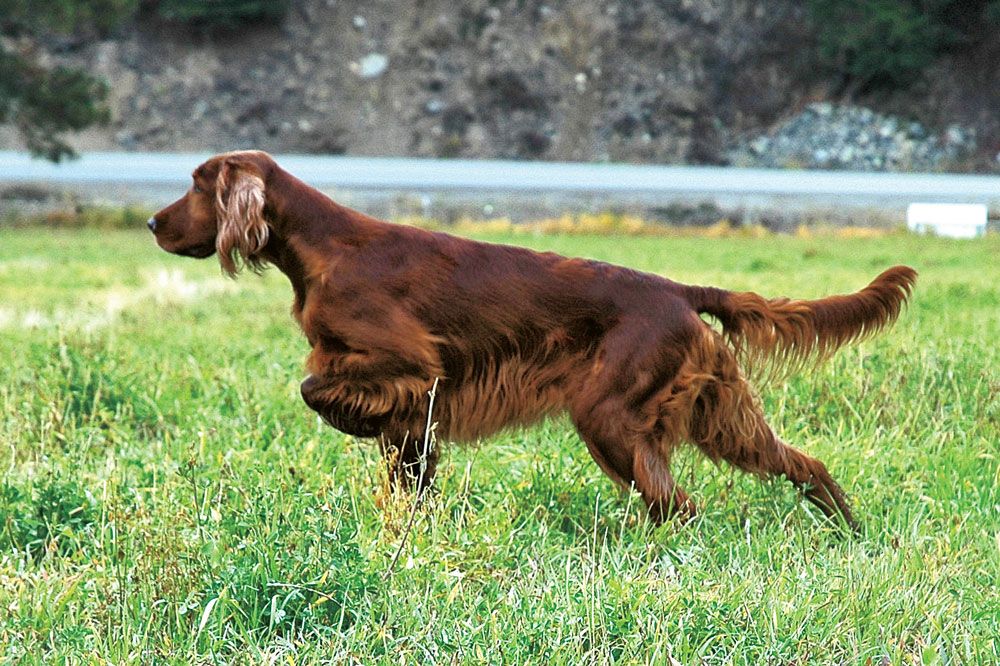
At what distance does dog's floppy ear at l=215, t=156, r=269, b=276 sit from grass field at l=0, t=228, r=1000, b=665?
1.87ft

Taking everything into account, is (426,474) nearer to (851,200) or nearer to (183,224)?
(183,224)

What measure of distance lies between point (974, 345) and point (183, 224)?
367 cm

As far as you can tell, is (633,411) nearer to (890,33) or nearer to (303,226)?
(303,226)

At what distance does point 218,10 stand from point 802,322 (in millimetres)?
20808

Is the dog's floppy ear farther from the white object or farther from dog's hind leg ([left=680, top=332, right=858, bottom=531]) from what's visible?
the white object

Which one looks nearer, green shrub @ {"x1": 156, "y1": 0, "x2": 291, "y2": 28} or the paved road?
the paved road

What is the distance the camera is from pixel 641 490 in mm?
3402

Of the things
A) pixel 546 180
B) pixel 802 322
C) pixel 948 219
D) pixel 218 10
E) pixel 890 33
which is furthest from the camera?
pixel 218 10

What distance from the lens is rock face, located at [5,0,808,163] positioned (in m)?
22.7

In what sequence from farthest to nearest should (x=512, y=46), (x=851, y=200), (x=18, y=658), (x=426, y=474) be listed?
(x=512, y=46) → (x=851, y=200) → (x=426, y=474) → (x=18, y=658)

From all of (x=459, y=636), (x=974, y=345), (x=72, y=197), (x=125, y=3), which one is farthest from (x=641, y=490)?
(x=72, y=197)

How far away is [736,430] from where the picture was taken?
11.5 feet

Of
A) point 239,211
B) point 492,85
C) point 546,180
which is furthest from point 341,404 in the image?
point 492,85

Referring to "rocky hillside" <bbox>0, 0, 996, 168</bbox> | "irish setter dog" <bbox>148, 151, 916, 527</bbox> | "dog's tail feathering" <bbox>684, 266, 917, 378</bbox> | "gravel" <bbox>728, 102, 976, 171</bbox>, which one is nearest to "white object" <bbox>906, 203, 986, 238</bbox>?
"gravel" <bbox>728, 102, 976, 171</bbox>
